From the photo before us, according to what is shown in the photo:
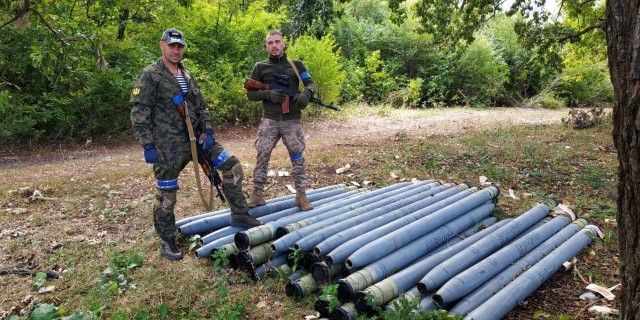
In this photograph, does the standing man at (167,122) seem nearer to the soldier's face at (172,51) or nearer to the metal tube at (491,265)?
the soldier's face at (172,51)

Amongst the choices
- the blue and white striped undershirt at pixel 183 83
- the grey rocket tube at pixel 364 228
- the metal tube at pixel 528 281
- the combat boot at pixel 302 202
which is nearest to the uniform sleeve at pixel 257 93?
the blue and white striped undershirt at pixel 183 83

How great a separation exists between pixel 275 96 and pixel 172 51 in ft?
4.19

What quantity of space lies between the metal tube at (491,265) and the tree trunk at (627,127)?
119cm

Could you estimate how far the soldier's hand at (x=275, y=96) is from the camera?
502 centimetres

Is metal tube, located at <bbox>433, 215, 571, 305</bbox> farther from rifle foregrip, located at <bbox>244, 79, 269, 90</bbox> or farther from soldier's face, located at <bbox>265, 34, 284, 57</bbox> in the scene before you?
soldier's face, located at <bbox>265, 34, 284, 57</bbox>

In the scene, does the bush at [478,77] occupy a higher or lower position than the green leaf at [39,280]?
higher

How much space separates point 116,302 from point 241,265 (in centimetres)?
110

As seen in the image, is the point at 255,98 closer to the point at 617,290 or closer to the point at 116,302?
the point at 116,302

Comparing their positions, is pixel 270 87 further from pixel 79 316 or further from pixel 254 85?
pixel 79 316

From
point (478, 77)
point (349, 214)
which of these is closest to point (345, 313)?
point (349, 214)

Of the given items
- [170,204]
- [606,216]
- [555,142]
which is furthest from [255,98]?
[555,142]

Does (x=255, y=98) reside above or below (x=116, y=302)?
above

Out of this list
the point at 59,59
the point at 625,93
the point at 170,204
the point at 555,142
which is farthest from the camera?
the point at 555,142

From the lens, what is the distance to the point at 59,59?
6.05m
